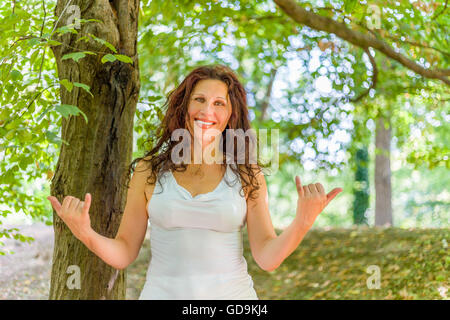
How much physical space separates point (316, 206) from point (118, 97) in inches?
60.8

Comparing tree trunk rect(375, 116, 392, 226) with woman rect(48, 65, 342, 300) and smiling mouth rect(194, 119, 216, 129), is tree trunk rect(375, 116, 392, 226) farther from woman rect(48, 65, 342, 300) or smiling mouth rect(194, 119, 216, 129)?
smiling mouth rect(194, 119, 216, 129)

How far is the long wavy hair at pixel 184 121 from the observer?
2.34 metres

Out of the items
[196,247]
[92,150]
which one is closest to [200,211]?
[196,247]

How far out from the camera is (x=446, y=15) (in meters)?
4.93

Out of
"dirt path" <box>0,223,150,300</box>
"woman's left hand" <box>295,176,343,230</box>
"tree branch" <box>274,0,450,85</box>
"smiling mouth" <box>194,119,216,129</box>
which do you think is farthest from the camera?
"dirt path" <box>0,223,150,300</box>

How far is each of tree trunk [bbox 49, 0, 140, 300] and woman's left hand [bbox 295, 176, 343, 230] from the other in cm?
143

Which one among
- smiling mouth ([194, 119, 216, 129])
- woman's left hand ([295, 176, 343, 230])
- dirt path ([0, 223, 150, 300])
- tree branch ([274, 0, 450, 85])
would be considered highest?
tree branch ([274, 0, 450, 85])

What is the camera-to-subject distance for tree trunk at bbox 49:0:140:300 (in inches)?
112

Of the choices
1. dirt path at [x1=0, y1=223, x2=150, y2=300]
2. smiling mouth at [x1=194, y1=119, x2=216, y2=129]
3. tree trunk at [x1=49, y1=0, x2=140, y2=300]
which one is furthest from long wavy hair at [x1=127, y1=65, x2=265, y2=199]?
dirt path at [x1=0, y1=223, x2=150, y2=300]

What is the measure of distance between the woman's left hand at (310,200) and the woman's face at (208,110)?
592mm

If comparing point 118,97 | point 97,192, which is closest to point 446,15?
point 118,97

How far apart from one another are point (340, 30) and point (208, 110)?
273 centimetres


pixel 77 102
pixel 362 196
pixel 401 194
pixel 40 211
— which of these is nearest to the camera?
pixel 77 102
